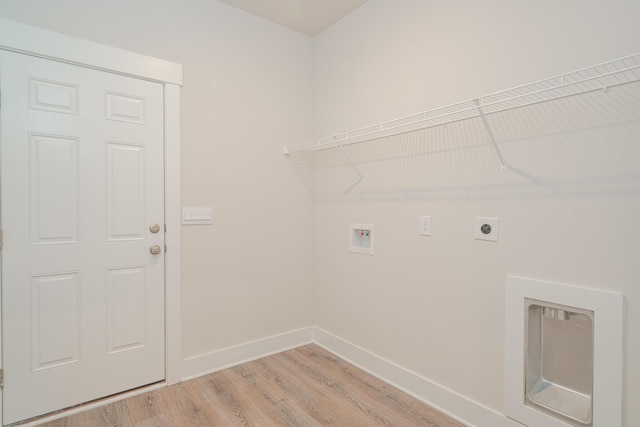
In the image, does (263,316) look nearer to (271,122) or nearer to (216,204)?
(216,204)

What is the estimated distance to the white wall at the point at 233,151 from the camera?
7.32 ft

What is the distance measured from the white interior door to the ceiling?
999 millimetres

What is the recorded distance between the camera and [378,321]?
7.95 ft

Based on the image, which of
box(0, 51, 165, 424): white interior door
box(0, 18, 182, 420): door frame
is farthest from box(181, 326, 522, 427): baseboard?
box(0, 51, 165, 424): white interior door

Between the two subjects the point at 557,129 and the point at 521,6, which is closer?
the point at 557,129

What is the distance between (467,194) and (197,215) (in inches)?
70.4

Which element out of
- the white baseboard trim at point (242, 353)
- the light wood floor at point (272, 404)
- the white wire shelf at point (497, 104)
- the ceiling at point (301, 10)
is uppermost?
the ceiling at point (301, 10)

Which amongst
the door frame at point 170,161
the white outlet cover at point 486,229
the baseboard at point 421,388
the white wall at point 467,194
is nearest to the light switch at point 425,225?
the white wall at point 467,194

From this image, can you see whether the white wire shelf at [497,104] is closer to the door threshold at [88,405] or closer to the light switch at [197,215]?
the light switch at [197,215]

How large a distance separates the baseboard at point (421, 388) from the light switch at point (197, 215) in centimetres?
141

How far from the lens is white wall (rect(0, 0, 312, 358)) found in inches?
87.9

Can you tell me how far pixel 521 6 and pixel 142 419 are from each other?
9.77 ft

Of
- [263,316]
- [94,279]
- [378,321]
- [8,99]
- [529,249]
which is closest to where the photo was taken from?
[529,249]

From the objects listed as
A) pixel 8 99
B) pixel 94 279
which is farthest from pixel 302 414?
pixel 8 99
